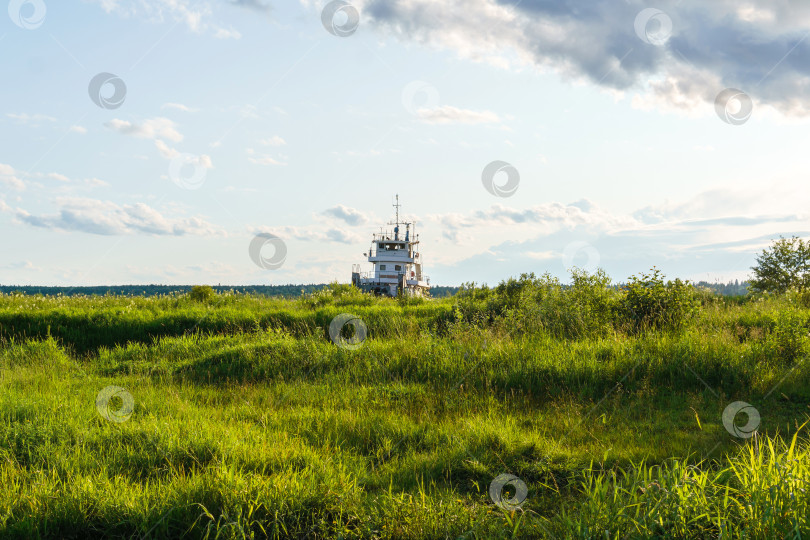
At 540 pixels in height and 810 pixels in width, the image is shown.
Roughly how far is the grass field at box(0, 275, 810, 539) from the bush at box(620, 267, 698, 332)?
5 centimetres

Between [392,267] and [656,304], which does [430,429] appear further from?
[392,267]

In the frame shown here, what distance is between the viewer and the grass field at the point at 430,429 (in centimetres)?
393

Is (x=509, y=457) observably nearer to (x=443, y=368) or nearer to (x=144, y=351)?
(x=443, y=368)

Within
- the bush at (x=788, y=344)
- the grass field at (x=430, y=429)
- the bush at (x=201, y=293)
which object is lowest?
the grass field at (x=430, y=429)

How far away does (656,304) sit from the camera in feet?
40.1

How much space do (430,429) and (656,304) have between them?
26.6 ft

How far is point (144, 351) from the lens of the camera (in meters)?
12.5

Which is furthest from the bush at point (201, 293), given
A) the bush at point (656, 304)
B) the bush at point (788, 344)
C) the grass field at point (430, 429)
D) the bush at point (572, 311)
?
the bush at point (788, 344)

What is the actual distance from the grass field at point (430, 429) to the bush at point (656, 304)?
5 cm

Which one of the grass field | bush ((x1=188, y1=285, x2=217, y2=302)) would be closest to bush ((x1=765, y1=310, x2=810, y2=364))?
the grass field

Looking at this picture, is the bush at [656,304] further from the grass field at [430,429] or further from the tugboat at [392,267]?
the tugboat at [392,267]

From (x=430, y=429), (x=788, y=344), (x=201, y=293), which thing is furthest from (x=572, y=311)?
(x=201, y=293)

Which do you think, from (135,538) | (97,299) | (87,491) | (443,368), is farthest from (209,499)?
(97,299)

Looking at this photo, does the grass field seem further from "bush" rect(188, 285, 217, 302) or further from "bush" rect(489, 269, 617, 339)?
"bush" rect(188, 285, 217, 302)
